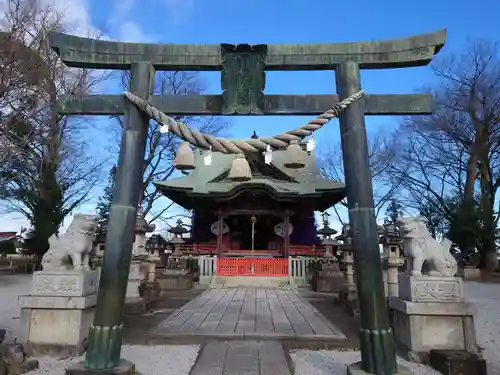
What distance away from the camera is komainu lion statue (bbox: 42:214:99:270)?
15.7 ft

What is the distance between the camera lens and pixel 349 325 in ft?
21.2

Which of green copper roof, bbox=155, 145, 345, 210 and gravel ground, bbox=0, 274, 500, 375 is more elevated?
green copper roof, bbox=155, 145, 345, 210

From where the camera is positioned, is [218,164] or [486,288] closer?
[486,288]

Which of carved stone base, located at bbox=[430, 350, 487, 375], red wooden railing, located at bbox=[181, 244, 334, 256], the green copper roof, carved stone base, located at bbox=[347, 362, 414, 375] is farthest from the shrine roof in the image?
carved stone base, located at bbox=[347, 362, 414, 375]

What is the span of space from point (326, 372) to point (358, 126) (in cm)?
282

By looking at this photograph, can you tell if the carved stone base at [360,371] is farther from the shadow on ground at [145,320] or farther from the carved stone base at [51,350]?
the carved stone base at [51,350]

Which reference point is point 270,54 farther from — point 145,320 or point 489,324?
point 489,324

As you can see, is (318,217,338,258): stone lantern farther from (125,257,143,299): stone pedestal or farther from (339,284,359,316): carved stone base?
(125,257,143,299): stone pedestal

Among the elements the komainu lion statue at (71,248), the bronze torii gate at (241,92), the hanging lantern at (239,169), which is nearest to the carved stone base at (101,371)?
the bronze torii gate at (241,92)

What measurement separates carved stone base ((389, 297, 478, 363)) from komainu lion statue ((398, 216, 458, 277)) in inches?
17.0

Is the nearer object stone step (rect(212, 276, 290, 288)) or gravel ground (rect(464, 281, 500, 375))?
gravel ground (rect(464, 281, 500, 375))

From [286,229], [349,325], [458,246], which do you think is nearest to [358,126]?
[349,325]

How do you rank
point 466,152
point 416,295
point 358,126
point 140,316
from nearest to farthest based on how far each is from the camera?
point 358,126 < point 416,295 < point 140,316 < point 466,152

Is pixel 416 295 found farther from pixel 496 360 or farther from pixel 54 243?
pixel 54 243
